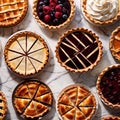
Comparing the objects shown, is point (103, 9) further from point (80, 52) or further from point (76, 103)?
point (76, 103)

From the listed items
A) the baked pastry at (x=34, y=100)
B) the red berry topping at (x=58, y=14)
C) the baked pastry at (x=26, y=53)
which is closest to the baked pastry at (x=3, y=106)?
the baked pastry at (x=34, y=100)

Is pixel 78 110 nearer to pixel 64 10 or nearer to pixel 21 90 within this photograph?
pixel 21 90

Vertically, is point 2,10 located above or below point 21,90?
above

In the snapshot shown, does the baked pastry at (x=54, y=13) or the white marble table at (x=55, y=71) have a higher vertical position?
the baked pastry at (x=54, y=13)

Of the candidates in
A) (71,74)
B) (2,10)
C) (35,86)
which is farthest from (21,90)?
(2,10)

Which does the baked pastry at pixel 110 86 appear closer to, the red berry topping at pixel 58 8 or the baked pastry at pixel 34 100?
the baked pastry at pixel 34 100

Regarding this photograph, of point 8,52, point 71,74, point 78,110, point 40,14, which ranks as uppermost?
point 40,14
